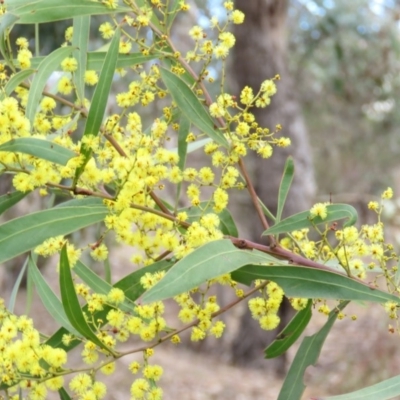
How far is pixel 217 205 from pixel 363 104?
597 cm

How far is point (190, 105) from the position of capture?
827 mm

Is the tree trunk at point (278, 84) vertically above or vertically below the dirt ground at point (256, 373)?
above

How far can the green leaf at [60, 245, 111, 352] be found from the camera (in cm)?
71

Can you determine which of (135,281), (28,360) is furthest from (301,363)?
(28,360)

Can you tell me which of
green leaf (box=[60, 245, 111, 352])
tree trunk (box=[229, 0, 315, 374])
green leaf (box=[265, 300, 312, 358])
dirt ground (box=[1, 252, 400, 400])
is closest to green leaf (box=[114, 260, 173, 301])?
green leaf (box=[60, 245, 111, 352])

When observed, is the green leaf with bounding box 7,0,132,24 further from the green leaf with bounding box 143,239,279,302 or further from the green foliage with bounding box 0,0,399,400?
the green leaf with bounding box 143,239,279,302

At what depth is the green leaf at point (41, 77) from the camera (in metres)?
0.79

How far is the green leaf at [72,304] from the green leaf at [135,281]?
0.34 ft

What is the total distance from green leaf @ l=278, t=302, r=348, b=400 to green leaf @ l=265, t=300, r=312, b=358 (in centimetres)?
2

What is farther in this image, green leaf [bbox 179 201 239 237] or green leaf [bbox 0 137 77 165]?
green leaf [bbox 179 201 239 237]

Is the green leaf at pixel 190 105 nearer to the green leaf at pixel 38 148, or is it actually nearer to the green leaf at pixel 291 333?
the green leaf at pixel 38 148

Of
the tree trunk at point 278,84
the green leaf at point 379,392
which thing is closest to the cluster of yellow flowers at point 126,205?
the green leaf at point 379,392

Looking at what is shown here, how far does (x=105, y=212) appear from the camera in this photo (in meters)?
0.77

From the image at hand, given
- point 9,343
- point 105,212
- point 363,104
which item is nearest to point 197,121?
point 105,212
